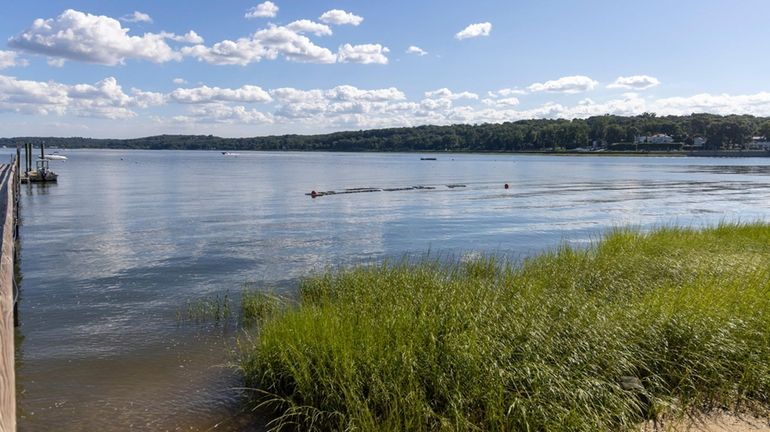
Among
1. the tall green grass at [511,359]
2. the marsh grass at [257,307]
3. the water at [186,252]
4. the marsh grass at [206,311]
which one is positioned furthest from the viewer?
the marsh grass at [206,311]

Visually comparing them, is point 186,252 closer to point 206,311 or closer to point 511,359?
point 206,311

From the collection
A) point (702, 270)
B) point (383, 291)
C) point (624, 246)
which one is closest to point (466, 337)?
point (383, 291)

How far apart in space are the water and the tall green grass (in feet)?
5.18

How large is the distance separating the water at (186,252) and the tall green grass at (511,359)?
5.18 ft

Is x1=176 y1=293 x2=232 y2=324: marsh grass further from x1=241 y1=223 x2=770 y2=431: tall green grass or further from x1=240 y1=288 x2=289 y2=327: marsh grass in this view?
x1=241 y1=223 x2=770 y2=431: tall green grass

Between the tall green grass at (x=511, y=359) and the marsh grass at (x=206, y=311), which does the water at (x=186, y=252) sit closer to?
the marsh grass at (x=206, y=311)

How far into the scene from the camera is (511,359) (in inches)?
297

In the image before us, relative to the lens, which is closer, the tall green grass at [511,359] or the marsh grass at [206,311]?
the tall green grass at [511,359]

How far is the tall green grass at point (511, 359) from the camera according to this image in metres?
6.81

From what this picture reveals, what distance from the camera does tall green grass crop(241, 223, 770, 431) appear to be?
22.4ft

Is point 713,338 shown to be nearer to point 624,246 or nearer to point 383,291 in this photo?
point 383,291

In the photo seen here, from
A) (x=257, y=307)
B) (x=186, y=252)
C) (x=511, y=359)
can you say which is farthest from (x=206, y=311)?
(x=186, y=252)

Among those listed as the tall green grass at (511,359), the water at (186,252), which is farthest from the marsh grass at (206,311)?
the tall green grass at (511,359)

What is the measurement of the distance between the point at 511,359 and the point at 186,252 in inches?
713
